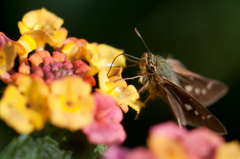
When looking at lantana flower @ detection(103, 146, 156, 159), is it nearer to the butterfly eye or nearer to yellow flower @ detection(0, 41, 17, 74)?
yellow flower @ detection(0, 41, 17, 74)

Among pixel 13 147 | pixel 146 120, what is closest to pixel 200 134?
pixel 13 147

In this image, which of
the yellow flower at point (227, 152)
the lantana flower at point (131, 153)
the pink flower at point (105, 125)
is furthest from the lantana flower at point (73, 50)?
the yellow flower at point (227, 152)

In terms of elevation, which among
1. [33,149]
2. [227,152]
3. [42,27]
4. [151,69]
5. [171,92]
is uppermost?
[42,27]

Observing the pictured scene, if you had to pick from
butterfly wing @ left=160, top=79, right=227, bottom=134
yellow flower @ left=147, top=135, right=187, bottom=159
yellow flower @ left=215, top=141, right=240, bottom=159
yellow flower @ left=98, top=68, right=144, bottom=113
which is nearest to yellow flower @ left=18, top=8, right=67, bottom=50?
yellow flower @ left=98, top=68, right=144, bottom=113

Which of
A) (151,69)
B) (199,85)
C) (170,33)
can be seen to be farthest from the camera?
(170,33)

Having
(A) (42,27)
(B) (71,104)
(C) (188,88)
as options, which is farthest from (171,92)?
(B) (71,104)

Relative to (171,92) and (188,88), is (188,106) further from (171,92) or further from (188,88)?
(188,88)
